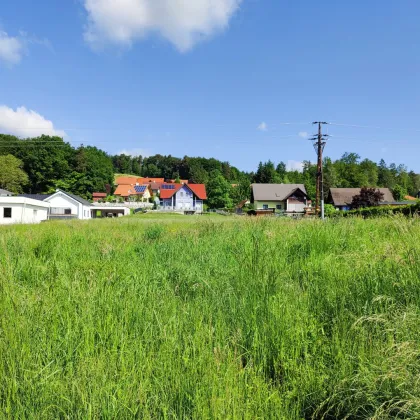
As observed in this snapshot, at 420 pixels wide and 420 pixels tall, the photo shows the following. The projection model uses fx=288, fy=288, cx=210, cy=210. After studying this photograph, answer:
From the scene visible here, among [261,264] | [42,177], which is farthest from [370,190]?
[42,177]

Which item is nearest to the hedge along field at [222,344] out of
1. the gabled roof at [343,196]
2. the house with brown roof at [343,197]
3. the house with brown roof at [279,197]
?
the house with brown roof at [279,197]

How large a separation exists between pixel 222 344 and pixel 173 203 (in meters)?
83.6

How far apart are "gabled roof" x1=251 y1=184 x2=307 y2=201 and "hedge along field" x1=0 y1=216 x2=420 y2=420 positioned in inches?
2893

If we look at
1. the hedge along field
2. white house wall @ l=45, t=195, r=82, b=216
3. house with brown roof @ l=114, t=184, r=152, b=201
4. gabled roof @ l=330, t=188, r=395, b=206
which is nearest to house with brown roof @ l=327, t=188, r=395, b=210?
gabled roof @ l=330, t=188, r=395, b=206

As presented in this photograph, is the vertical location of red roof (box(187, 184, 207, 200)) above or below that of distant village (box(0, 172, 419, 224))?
above

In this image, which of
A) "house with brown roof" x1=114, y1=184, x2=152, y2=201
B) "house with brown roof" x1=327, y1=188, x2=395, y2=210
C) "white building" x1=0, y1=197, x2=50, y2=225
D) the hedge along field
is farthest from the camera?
"house with brown roof" x1=114, y1=184, x2=152, y2=201

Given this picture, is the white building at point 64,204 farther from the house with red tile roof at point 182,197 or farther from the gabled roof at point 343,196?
the gabled roof at point 343,196

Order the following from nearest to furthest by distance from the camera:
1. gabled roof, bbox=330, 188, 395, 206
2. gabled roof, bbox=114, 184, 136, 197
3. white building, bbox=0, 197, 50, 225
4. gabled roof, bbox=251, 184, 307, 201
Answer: white building, bbox=0, 197, 50, 225 < gabled roof, bbox=330, 188, 395, 206 < gabled roof, bbox=251, 184, 307, 201 < gabled roof, bbox=114, 184, 136, 197

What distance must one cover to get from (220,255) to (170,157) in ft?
548

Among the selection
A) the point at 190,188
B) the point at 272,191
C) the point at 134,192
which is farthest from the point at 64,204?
the point at 134,192

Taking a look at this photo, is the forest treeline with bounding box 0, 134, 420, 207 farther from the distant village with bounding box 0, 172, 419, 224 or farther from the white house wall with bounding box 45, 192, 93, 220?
the white house wall with bounding box 45, 192, 93, 220

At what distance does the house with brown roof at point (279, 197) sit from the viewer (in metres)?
73.9

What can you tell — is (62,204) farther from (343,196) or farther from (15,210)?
(343,196)

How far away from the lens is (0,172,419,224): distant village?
143 ft
